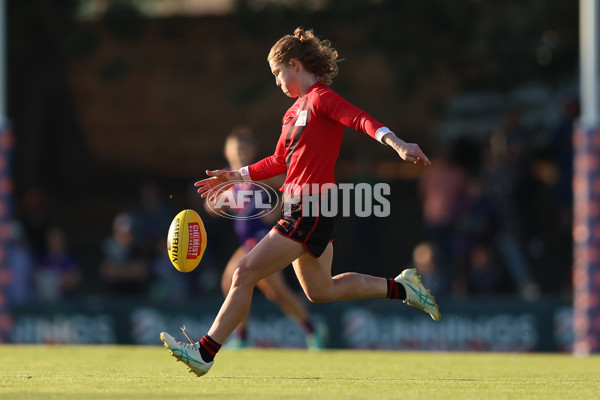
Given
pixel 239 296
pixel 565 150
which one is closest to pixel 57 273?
pixel 565 150

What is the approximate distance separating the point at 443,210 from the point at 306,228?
822 centimetres

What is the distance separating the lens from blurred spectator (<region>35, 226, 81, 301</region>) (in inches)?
642

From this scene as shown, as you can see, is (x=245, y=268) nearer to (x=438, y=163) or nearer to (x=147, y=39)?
(x=438, y=163)

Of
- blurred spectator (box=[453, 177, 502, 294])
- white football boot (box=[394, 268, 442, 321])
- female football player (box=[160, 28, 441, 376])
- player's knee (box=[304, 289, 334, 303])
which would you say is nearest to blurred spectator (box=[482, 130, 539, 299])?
blurred spectator (box=[453, 177, 502, 294])

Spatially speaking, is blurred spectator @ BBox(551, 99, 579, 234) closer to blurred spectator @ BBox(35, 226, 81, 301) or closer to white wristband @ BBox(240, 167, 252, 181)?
blurred spectator @ BBox(35, 226, 81, 301)

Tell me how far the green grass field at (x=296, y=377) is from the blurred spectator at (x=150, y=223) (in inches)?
194

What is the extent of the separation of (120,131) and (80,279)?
4800 mm

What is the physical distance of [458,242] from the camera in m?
15.8

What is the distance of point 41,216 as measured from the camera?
57.5ft

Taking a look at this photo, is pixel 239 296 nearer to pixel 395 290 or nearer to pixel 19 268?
pixel 395 290

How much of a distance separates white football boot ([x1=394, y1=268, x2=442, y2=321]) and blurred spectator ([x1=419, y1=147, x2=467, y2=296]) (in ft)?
22.9

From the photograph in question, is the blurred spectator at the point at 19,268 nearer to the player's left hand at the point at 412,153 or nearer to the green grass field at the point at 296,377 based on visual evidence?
the green grass field at the point at 296,377

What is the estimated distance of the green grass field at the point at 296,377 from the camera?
22.8 feet

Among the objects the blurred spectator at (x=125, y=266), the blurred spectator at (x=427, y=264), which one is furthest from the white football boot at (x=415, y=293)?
the blurred spectator at (x=125, y=266)
